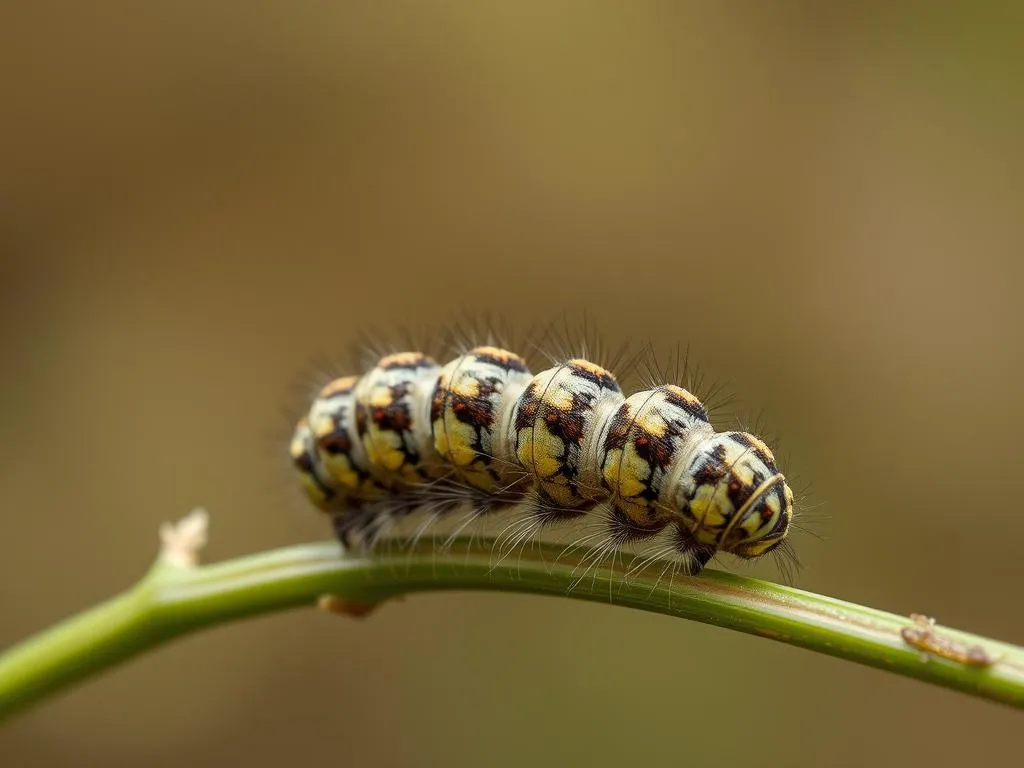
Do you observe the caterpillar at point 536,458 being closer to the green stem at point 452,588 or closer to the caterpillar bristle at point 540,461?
the caterpillar bristle at point 540,461

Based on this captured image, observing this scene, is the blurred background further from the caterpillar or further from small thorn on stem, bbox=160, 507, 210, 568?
small thorn on stem, bbox=160, 507, 210, 568

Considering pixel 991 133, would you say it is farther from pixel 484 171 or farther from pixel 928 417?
pixel 484 171

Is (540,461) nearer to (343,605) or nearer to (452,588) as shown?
(452,588)

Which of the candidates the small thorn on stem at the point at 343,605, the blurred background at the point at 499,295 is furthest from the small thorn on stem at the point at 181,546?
the blurred background at the point at 499,295

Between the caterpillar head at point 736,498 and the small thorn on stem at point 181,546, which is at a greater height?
the small thorn on stem at point 181,546

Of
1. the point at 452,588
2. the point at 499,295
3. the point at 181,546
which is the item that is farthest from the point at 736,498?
the point at 499,295
